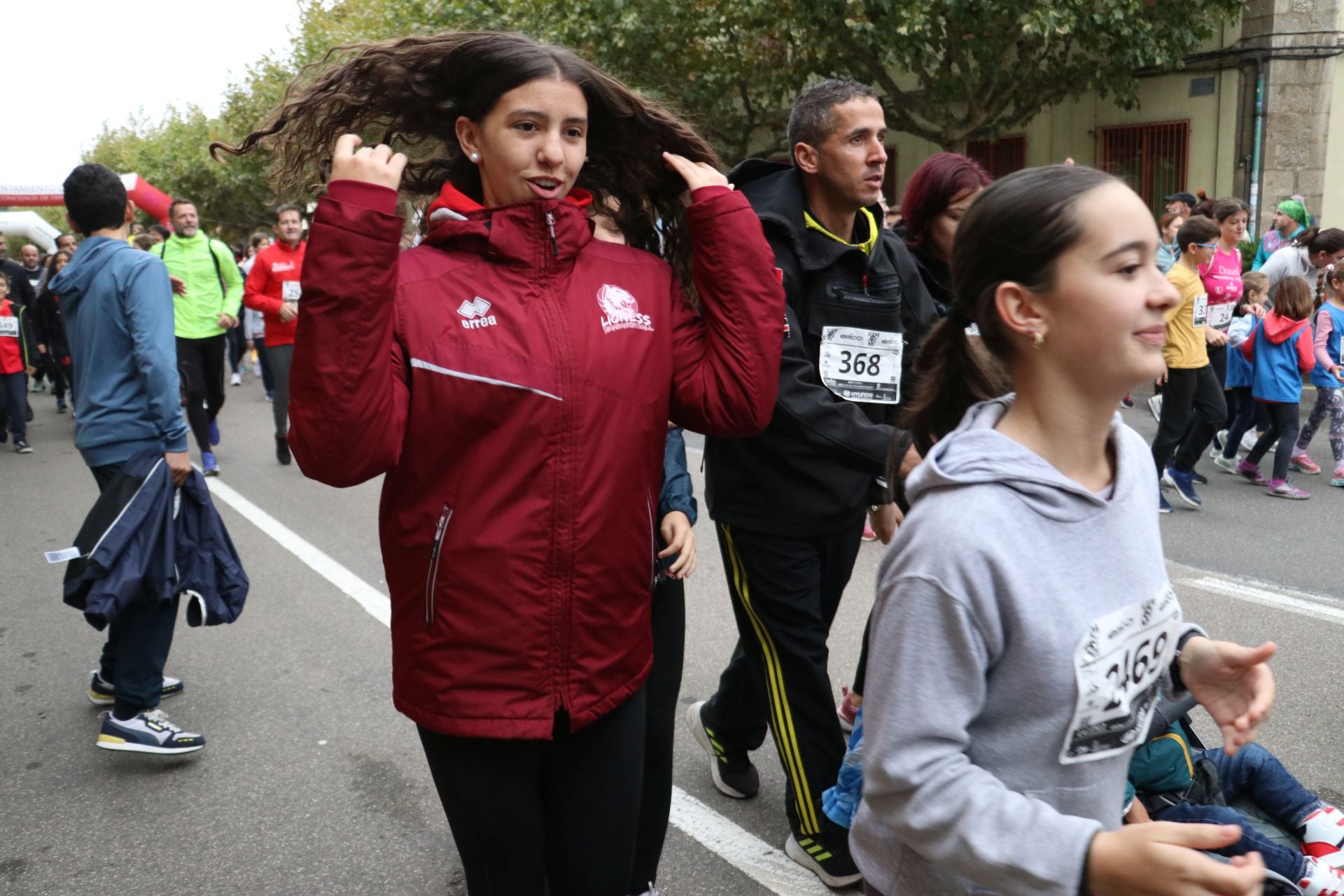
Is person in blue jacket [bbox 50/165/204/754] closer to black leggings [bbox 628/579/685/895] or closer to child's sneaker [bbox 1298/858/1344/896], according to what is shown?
black leggings [bbox 628/579/685/895]

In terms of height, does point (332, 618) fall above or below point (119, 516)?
below

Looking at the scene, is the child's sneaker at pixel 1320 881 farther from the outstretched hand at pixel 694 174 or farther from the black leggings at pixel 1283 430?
the black leggings at pixel 1283 430

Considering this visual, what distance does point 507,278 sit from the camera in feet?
6.81

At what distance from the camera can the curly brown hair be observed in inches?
86.4

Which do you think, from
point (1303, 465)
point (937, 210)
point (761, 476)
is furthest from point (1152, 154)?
point (761, 476)

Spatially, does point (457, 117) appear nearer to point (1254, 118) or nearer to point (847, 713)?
point (847, 713)

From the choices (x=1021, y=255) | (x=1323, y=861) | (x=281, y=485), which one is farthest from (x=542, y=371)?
(x=281, y=485)

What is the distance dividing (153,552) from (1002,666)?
332cm

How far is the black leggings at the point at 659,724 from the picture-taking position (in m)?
2.68

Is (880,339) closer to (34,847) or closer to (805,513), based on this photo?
(805,513)

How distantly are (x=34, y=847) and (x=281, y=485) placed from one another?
5346 mm

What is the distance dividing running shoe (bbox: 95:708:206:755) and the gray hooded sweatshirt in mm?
3185

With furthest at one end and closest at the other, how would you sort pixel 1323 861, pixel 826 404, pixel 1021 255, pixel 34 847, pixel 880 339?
pixel 34 847, pixel 880 339, pixel 826 404, pixel 1323 861, pixel 1021 255

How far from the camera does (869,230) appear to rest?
3.37 m
